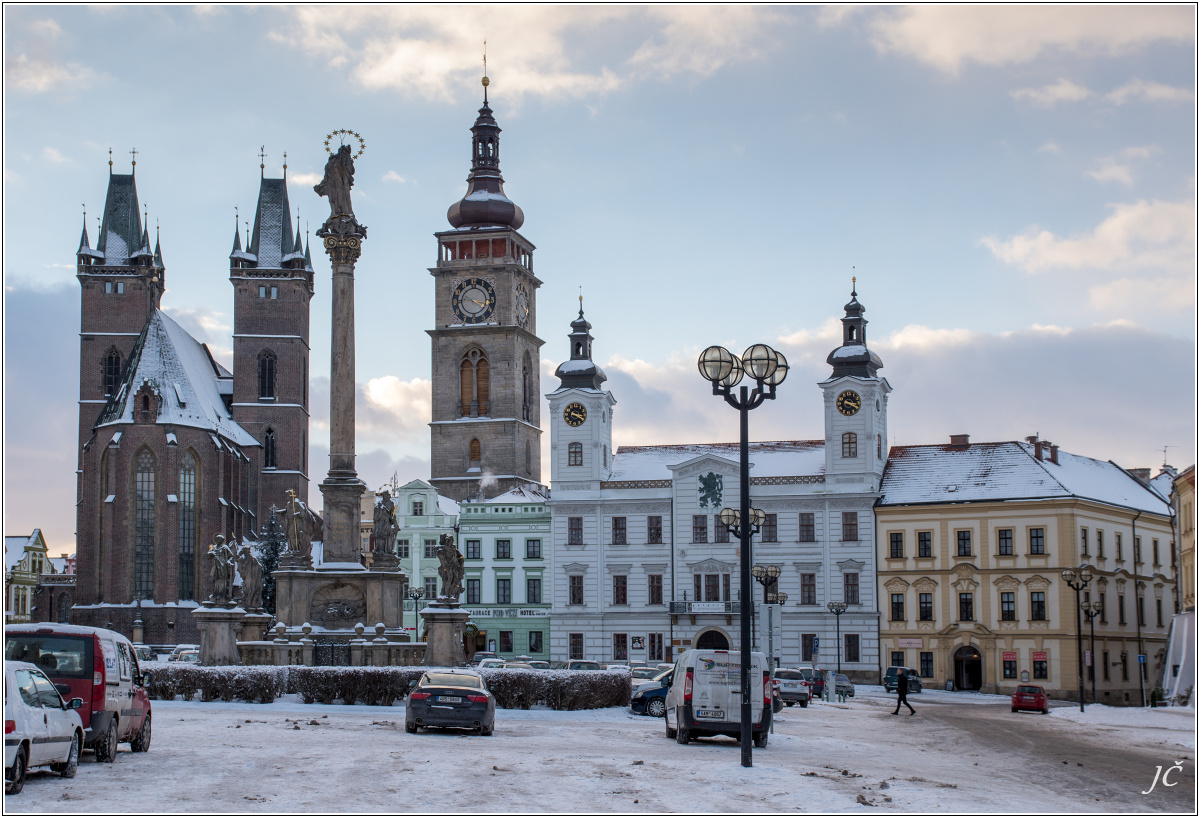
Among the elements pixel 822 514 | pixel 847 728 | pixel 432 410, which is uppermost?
pixel 432 410

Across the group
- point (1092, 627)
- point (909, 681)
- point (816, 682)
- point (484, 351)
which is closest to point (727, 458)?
point (909, 681)

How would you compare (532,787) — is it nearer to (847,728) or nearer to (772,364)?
(772,364)

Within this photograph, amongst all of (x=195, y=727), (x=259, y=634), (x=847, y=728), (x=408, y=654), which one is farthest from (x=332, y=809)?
(x=259, y=634)

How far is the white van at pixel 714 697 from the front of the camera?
24031 millimetres

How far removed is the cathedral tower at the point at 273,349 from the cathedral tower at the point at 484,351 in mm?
15928

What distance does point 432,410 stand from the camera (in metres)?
96.1

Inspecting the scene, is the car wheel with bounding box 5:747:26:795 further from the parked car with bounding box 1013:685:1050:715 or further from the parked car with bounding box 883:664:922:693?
the parked car with bounding box 883:664:922:693

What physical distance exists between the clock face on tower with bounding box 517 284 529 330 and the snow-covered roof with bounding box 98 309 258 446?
20535mm

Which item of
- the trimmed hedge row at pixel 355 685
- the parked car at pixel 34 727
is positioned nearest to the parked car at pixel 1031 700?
the trimmed hedge row at pixel 355 685

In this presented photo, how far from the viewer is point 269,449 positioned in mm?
107062

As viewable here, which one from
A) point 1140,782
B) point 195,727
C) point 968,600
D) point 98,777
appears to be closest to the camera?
point 98,777

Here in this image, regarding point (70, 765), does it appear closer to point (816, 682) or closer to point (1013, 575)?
point (816, 682)

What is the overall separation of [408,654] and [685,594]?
33.7 metres

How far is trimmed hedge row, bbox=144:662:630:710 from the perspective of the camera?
3297 cm
